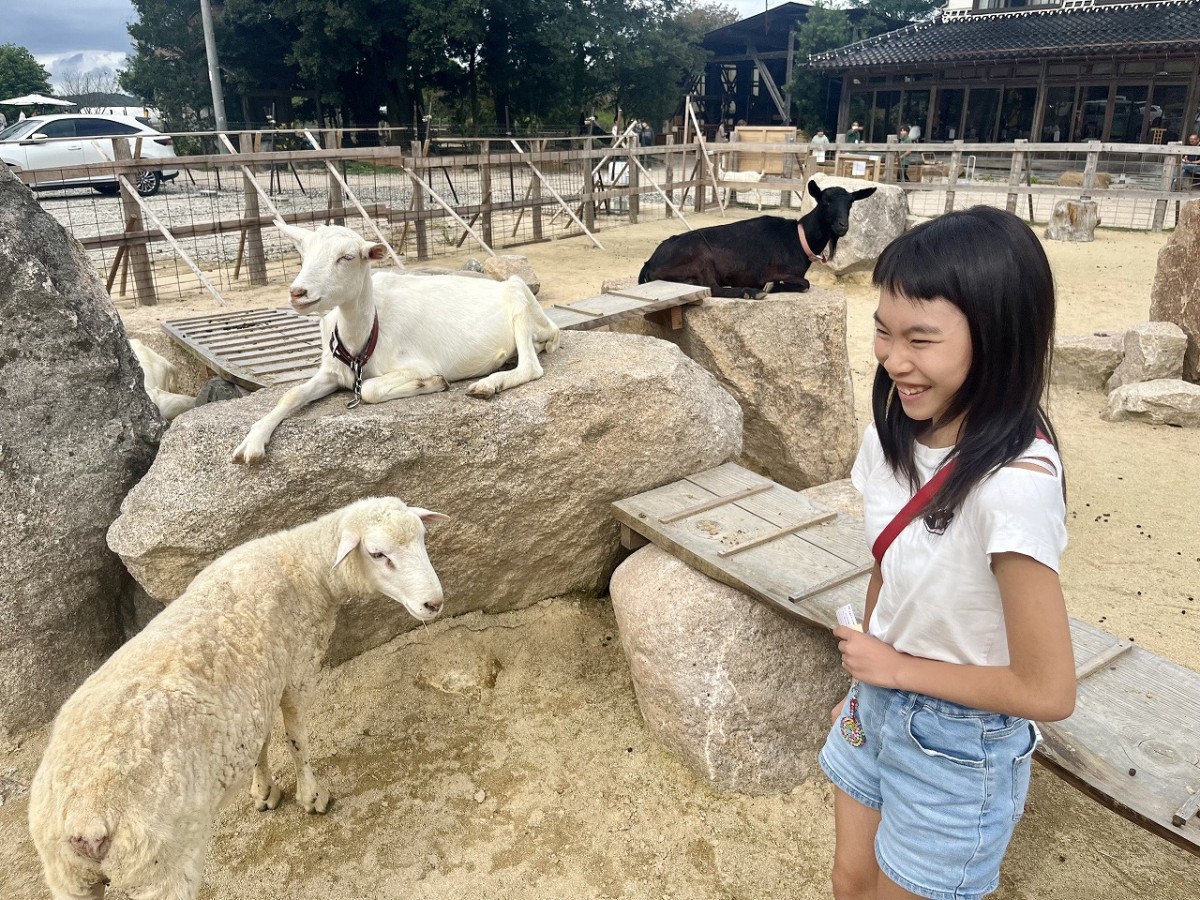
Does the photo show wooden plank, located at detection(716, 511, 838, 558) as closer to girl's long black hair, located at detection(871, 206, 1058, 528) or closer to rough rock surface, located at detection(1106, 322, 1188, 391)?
girl's long black hair, located at detection(871, 206, 1058, 528)

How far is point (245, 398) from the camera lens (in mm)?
3775

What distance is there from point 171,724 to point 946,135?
2725 centimetres

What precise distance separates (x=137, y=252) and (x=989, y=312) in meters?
10.4

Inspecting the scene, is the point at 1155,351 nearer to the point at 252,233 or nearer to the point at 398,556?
the point at 398,556

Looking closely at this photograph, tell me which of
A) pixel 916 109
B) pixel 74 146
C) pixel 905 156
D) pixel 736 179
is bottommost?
pixel 736 179

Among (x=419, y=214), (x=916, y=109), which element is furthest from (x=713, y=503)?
(x=916, y=109)

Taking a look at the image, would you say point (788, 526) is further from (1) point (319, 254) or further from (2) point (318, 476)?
(1) point (319, 254)

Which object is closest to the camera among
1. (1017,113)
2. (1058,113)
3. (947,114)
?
Answer: (1058,113)

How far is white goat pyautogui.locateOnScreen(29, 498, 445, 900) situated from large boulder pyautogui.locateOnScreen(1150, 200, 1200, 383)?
7.29m

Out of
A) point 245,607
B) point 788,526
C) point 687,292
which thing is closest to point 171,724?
point 245,607

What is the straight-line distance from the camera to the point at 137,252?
32.0ft

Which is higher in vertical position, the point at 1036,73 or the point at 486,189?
the point at 1036,73

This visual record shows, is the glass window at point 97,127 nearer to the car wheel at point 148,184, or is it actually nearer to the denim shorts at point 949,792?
the car wheel at point 148,184

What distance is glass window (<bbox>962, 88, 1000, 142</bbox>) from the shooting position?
23781 mm
